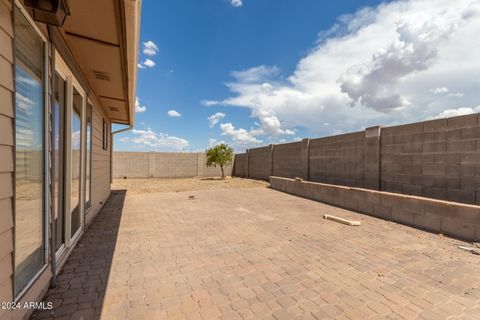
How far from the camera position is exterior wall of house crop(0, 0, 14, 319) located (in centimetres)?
162

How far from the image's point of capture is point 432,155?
538 centimetres

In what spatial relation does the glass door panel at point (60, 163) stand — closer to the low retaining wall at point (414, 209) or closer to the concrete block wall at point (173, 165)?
the low retaining wall at point (414, 209)

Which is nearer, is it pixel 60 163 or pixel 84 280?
pixel 84 280

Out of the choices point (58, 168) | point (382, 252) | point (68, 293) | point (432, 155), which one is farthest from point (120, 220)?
point (432, 155)

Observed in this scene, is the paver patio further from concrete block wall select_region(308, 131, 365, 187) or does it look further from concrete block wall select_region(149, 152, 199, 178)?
concrete block wall select_region(149, 152, 199, 178)

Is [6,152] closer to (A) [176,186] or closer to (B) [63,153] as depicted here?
(B) [63,153]

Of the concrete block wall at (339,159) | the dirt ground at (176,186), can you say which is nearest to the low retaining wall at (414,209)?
the concrete block wall at (339,159)

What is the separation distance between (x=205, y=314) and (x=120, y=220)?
4.12 meters

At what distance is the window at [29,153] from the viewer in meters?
1.89

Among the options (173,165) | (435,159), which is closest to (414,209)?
(435,159)

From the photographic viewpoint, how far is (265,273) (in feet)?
9.49

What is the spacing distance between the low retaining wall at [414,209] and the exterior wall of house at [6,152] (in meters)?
5.94

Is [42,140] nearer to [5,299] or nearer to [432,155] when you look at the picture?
[5,299]

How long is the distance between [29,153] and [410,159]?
7.05 meters
